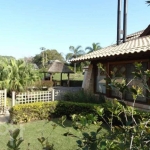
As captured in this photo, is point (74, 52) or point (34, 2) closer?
point (34, 2)

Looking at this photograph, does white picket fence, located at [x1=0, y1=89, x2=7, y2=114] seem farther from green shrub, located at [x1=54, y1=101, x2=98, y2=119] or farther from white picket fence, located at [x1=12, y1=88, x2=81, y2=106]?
green shrub, located at [x1=54, y1=101, x2=98, y2=119]

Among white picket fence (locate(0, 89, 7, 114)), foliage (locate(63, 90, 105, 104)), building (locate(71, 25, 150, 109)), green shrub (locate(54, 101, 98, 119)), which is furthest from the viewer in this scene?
white picket fence (locate(0, 89, 7, 114))

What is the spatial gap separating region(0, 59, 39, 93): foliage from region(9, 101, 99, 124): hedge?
26.2 ft

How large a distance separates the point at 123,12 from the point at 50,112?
27.4 feet

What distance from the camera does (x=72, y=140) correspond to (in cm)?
657

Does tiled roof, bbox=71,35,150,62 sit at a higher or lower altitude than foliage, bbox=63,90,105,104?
higher

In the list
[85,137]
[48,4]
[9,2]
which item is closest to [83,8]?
[48,4]

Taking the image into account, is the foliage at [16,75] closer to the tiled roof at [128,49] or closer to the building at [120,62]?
the building at [120,62]

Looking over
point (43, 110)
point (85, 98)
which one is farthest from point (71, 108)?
point (43, 110)

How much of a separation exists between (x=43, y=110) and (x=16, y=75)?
8681mm

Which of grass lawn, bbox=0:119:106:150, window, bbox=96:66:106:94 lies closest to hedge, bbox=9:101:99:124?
grass lawn, bbox=0:119:106:150

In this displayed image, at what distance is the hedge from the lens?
899cm

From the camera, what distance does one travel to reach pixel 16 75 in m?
17.2

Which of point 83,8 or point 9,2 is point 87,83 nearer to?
point 83,8
